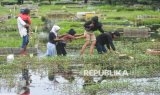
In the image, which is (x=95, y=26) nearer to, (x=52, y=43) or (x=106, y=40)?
(x=106, y=40)

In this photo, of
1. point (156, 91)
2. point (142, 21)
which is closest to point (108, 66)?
point (156, 91)

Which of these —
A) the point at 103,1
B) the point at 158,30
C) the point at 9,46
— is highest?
the point at 9,46

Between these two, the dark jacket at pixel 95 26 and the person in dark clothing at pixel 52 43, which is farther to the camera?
the dark jacket at pixel 95 26

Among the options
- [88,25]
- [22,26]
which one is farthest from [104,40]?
[22,26]

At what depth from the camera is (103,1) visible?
66.0 m

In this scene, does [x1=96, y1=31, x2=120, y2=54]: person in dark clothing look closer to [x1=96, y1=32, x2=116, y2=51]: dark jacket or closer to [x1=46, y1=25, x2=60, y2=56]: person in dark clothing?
[x1=96, y1=32, x2=116, y2=51]: dark jacket

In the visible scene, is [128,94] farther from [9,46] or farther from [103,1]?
[103,1]

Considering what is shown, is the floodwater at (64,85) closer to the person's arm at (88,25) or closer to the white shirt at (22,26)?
the white shirt at (22,26)

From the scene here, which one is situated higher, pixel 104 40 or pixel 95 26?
pixel 95 26

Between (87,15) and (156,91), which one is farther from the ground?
(156,91)

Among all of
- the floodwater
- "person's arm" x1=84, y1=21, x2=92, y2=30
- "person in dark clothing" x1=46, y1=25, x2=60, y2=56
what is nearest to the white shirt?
"person in dark clothing" x1=46, y1=25, x2=60, y2=56

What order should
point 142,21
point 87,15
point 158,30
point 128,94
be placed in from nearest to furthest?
1. point 128,94
2. point 158,30
3. point 142,21
4. point 87,15

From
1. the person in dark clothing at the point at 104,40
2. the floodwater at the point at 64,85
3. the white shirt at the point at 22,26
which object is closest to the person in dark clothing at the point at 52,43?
the white shirt at the point at 22,26

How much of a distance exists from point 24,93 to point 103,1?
173 ft
